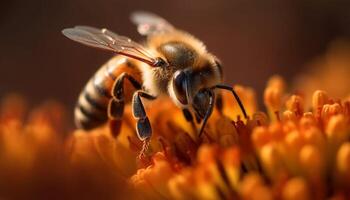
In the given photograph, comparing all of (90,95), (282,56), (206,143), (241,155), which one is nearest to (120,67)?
(90,95)

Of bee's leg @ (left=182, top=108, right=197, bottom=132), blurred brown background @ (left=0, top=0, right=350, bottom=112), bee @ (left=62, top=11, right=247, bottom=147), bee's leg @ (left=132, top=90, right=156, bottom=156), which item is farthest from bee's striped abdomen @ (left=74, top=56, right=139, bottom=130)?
blurred brown background @ (left=0, top=0, right=350, bottom=112)

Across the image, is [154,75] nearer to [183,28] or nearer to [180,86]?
[180,86]

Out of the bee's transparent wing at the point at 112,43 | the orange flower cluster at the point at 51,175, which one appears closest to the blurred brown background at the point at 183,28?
the bee's transparent wing at the point at 112,43

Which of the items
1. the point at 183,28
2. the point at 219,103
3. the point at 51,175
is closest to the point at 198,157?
the point at 219,103

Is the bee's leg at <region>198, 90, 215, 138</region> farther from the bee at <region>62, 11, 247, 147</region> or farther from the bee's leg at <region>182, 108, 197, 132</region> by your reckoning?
the bee's leg at <region>182, 108, 197, 132</region>

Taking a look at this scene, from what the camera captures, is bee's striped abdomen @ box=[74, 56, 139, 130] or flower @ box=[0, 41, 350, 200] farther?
bee's striped abdomen @ box=[74, 56, 139, 130]

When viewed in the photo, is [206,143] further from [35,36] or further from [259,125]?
[35,36]
